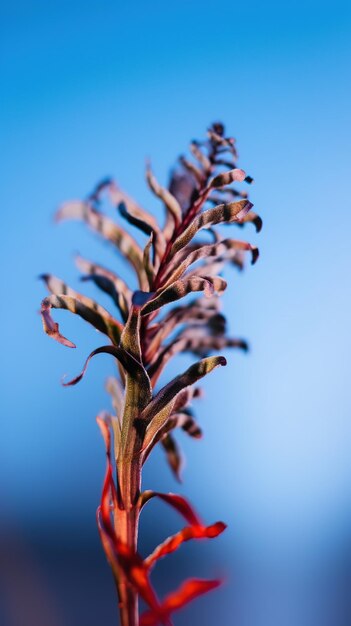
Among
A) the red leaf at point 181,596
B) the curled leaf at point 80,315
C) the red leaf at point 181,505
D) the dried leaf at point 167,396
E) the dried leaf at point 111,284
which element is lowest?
the red leaf at point 181,596

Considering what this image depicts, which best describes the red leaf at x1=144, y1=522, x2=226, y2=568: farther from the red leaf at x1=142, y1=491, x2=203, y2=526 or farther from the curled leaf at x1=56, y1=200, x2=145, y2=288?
the curled leaf at x1=56, y1=200, x2=145, y2=288

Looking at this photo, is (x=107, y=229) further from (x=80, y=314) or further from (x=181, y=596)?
(x=181, y=596)

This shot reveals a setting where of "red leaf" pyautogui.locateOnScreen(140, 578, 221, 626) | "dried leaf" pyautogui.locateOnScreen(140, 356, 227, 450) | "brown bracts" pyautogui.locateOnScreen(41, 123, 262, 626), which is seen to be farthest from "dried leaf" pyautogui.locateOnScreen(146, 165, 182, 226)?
"red leaf" pyautogui.locateOnScreen(140, 578, 221, 626)

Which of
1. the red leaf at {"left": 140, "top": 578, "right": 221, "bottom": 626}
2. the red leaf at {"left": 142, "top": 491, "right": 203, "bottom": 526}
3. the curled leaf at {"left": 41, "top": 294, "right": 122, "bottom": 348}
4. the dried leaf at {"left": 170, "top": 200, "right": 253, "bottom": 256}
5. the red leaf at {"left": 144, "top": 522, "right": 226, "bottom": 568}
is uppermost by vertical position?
the dried leaf at {"left": 170, "top": 200, "right": 253, "bottom": 256}

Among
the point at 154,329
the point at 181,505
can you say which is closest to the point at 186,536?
the point at 181,505

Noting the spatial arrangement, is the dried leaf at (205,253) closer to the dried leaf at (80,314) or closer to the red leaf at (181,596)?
the dried leaf at (80,314)

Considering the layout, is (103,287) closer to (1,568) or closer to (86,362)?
(86,362)

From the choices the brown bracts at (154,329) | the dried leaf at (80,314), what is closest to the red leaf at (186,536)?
the brown bracts at (154,329)

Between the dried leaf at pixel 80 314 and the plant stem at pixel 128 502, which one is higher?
the dried leaf at pixel 80 314

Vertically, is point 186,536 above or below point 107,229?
below

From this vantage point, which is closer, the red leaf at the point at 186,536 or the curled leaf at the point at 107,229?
the red leaf at the point at 186,536

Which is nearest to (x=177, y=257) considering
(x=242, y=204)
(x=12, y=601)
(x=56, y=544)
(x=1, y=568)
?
(x=242, y=204)
